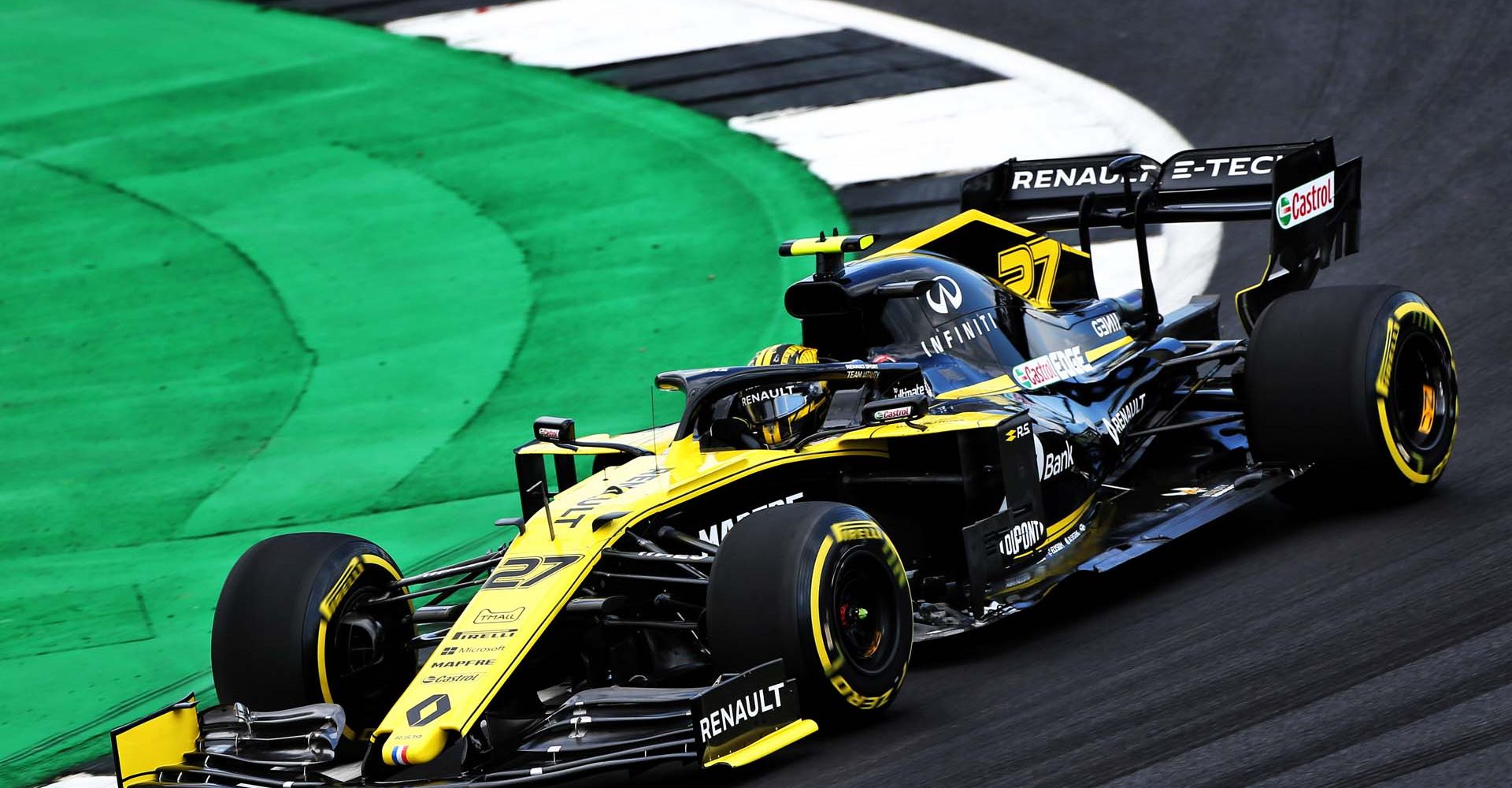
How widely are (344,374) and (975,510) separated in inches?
254

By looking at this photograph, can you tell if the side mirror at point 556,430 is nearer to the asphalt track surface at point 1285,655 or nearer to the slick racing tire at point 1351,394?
the asphalt track surface at point 1285,655

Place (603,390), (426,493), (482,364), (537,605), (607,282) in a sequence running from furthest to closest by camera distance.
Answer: (607,282), (482,364), (603,390), (426,493), (537,605)

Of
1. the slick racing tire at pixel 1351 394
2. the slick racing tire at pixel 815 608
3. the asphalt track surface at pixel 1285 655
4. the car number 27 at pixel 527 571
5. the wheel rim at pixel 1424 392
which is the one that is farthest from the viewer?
the wheel rim at pixel 1424 392

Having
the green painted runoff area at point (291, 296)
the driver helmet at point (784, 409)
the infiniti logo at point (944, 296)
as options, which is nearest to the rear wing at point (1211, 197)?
the infiniti logo at point (944, 296)

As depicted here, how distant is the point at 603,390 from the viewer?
1194 centimetres

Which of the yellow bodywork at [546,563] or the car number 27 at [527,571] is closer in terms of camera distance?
the yellow bodywork at [546,563]

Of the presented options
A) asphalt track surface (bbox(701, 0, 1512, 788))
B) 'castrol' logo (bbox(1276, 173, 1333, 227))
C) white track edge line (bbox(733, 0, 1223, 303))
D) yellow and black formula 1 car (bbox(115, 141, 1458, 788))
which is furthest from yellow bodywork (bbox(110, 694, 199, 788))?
→ white track edge line (bbox(733, 0, 1223, 303))

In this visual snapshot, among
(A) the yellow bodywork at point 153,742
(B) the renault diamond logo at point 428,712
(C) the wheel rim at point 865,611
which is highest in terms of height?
(C) the wheel rim at point 865,611

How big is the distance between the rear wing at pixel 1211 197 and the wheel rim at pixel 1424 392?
103 cm

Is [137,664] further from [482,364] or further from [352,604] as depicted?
[482,364]

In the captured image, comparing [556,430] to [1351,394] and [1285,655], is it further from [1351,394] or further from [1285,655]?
[1351,394]

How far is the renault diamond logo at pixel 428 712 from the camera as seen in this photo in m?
6.14

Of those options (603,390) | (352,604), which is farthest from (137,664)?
(603,390)

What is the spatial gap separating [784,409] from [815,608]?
1.76 metres
